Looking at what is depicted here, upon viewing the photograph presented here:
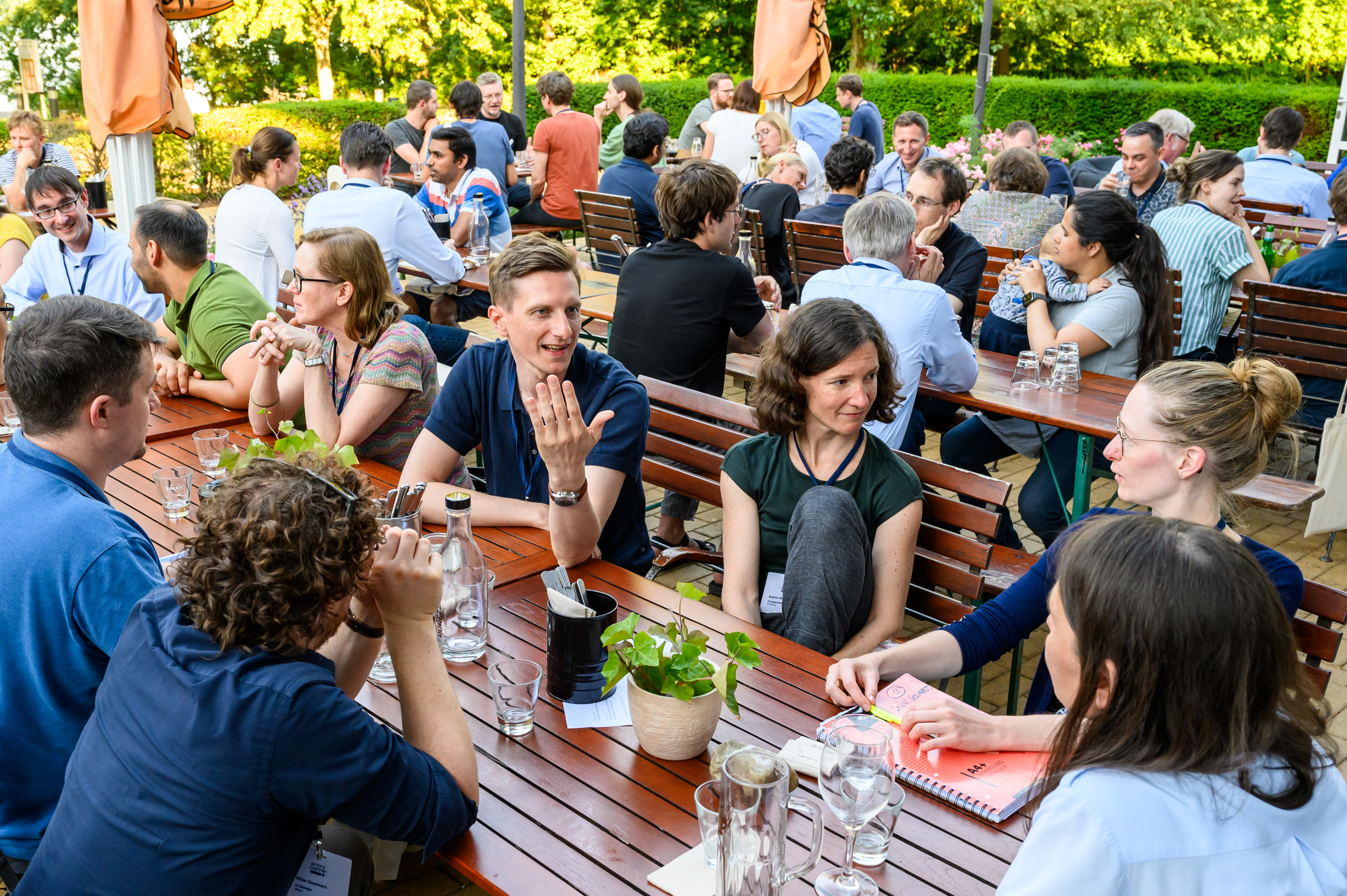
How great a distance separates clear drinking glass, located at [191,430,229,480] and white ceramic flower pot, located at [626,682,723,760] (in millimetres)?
1779

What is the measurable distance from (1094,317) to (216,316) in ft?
10.6

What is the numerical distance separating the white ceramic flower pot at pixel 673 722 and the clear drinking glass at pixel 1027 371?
2621mm

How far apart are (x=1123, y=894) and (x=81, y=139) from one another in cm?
1630

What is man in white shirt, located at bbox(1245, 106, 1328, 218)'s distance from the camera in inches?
316

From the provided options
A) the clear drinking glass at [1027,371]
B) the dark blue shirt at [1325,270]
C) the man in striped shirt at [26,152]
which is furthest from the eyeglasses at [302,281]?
the man in striped shirt at [26,152]

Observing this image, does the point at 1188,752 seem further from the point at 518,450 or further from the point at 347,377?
the point at 347,377

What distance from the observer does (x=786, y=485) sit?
2.76m

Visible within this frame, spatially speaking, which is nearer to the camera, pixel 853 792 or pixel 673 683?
pixel 853 792

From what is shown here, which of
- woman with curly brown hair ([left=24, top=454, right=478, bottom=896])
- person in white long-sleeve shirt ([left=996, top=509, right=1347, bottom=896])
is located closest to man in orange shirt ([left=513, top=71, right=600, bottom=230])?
woman with curly brown hair ([left=24, top=454, right=478, bottom=896])

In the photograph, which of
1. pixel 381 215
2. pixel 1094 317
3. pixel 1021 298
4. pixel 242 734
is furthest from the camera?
pixel 381 215

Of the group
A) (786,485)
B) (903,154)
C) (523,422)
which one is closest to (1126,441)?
(786,485)

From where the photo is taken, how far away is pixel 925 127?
8047mm

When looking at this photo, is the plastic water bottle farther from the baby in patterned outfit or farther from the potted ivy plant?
the potted ivy plant

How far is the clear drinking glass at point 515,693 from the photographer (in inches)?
72.6
